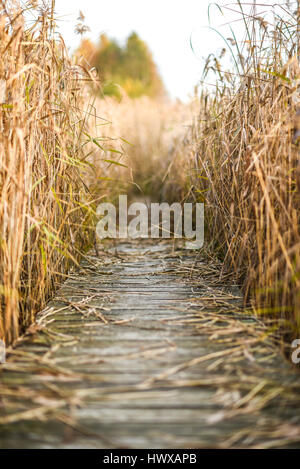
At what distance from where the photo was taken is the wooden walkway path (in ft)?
3.18

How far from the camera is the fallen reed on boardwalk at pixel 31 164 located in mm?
1398

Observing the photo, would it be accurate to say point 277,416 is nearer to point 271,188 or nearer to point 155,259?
point 271,188

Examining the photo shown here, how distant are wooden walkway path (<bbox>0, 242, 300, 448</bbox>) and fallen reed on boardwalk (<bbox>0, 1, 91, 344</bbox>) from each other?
155mm

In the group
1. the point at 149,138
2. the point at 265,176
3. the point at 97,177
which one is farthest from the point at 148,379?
the point at 149,138

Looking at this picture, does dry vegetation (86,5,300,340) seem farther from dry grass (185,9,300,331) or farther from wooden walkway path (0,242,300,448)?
wooden walkway path (0,242,300,448)

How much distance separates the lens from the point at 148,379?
1.16 m

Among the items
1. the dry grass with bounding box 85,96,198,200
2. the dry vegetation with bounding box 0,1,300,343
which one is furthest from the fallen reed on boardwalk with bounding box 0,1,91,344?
the dry grass with bounding box 85,96,198,200

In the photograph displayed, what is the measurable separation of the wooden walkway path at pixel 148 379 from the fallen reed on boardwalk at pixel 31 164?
0.51ft

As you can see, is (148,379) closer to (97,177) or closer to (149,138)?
(97,177)

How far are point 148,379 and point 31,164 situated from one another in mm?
892

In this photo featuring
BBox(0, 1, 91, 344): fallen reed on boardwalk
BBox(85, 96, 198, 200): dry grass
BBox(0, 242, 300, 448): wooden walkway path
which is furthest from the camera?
BBox(85, 96, 198, 200): dry grass

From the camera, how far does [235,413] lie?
3.34 feet

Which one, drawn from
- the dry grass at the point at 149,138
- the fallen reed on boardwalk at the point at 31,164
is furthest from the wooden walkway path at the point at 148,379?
the dry grass at the point at 149,138

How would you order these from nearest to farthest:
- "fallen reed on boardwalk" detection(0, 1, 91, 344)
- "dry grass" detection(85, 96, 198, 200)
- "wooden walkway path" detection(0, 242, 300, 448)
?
"wooden walkway path" detection(0, 242, 300, 448) < "fallen reed on boardwalk" detection(0, 1, 91, 344) < "dry grass" detection(85, 96, 198, 200)
